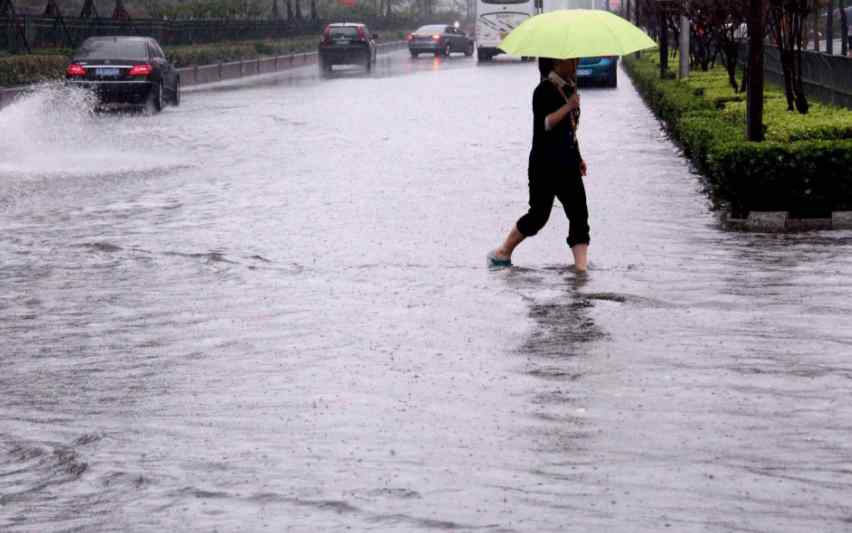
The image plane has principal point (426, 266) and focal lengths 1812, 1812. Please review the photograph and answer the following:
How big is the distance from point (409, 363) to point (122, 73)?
26540mm

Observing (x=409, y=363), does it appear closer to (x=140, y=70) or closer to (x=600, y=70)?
(x=140, y=70)

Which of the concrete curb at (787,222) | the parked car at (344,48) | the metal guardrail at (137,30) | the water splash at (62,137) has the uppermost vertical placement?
the metal guardrail at (137,30)

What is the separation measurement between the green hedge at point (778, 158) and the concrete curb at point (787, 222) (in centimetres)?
9

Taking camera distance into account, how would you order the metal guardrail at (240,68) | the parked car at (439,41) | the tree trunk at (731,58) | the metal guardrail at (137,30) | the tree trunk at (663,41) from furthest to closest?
the parked car at (439,41), the metal guardrail at (240,68), the metal guardrail at (137,30), the tree trunk at (663,41), the tree trunk at (731,58)

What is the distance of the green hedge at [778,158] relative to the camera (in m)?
15.0

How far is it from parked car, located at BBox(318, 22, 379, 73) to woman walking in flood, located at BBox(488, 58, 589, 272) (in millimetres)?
46677

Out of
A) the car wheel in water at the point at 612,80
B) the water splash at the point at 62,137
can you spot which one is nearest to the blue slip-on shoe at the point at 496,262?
the water splash at the point at 62,137

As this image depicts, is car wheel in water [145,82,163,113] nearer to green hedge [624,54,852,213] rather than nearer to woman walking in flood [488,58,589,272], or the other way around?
green hedge [624,54,852,213]

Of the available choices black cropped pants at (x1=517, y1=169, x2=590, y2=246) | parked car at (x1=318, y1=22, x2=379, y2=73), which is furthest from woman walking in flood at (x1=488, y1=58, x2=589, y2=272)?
parked car at (x1=318, y1=22, x2=379, y2=73)

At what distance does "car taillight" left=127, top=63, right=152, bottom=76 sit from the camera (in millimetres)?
35000

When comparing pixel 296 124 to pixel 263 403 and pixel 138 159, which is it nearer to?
pixel 138 159

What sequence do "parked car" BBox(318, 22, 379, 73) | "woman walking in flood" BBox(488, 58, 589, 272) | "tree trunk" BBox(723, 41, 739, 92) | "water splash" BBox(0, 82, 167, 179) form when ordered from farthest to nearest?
1. "parked car" BBox(318, 22, 379, 73)
2. "tree trunk" BBox(723, 41, 739, 92)
3. "water splash" BBox(0, 82, 167, 179)
4. "woman walking in flood" BBox(488, 58, 589, 272)

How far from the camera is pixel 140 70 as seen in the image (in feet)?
115

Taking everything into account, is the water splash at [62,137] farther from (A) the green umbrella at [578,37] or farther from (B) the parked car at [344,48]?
(B) the parked car at [344,48]
